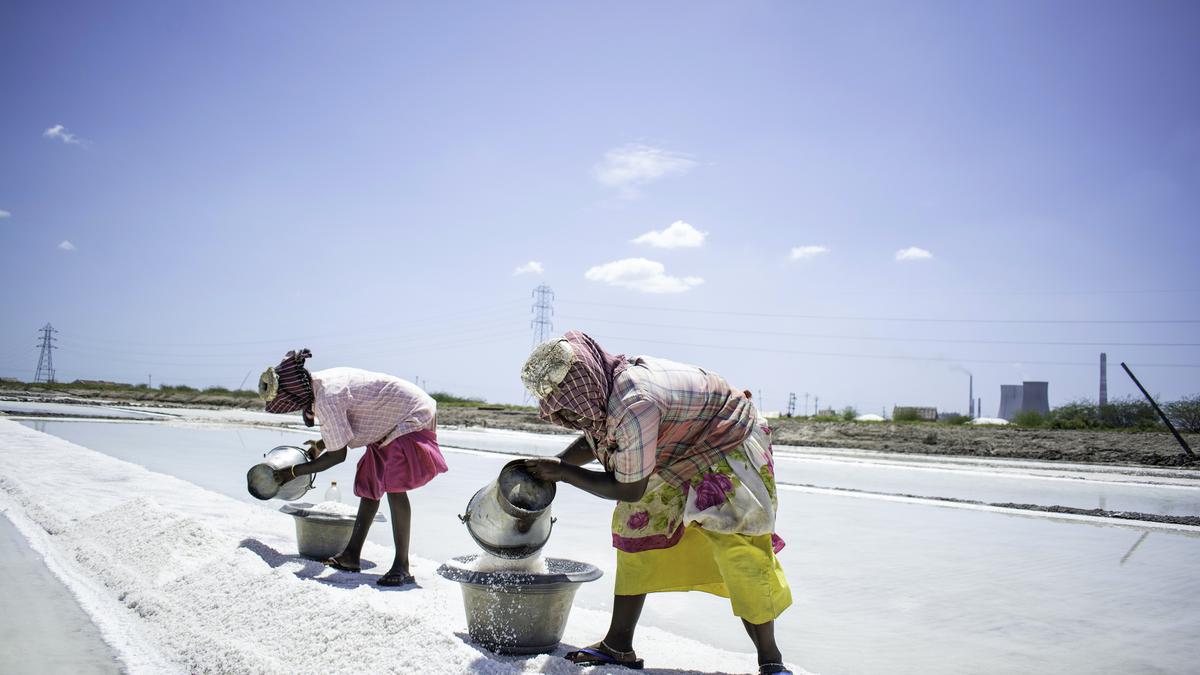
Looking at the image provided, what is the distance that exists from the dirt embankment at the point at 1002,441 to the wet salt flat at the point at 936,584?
10.9 m

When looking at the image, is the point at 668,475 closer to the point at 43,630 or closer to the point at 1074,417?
the point at 43,630

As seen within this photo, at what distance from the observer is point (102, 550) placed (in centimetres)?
481

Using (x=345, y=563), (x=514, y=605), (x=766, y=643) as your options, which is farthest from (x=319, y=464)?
(x=766, y=643)

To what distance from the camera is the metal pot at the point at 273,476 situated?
490 cm

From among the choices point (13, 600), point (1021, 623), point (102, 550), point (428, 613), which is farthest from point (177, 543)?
point (1021, 623)

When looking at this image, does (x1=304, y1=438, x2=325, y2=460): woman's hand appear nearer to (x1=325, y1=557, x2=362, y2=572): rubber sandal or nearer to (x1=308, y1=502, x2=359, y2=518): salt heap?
(x1=308, y1=502, x2=359, y2=518): salt heap

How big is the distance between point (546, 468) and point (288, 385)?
2115 millimetres

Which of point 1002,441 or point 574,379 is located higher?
point 574,379

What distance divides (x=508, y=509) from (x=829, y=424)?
24.2m

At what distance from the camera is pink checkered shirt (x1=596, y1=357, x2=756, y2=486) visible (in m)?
2.66

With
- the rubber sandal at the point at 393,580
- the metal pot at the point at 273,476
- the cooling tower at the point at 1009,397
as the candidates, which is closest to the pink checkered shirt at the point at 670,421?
the rubber sandal at the point at 393,580

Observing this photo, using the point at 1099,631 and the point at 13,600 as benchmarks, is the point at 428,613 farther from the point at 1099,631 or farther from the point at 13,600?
the point at 1099,631

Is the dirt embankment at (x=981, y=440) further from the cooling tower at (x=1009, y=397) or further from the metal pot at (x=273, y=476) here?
the cooling tower at (x=1009, y=397)

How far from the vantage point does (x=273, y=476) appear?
492 cm
